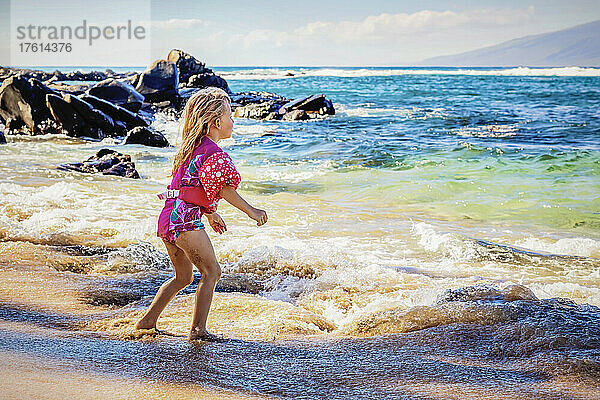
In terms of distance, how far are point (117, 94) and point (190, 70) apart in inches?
494

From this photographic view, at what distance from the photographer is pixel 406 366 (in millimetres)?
3109

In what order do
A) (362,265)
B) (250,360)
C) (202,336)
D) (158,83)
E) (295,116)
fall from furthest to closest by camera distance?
(158,83) → (295,116) → (362,265) → (202,336) → (250,360)

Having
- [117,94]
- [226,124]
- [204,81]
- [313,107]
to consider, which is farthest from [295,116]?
[226,124]

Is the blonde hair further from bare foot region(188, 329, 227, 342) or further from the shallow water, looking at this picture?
the shallow water

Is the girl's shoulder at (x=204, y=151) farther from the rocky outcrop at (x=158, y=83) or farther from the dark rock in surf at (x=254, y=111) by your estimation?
the rocky outcrop at (x=158, y=83)

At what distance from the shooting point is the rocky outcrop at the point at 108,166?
34.5 feet

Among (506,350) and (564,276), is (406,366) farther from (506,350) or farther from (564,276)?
(564,276)

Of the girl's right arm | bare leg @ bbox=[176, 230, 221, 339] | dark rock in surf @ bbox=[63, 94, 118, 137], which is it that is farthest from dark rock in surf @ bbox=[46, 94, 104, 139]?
the girl's right arm

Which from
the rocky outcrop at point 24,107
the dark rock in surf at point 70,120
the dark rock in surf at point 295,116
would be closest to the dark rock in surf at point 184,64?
the dark rock in surf at point 295,116

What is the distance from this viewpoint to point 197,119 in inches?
132

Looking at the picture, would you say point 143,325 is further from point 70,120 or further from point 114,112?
point 114,112

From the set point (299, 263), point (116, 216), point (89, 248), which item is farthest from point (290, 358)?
point (116, 216)

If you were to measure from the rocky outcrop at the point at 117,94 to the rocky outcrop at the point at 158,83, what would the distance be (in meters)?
2.22

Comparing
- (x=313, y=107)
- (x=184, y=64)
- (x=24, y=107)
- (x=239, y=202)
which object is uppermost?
(x=184, y=64)
